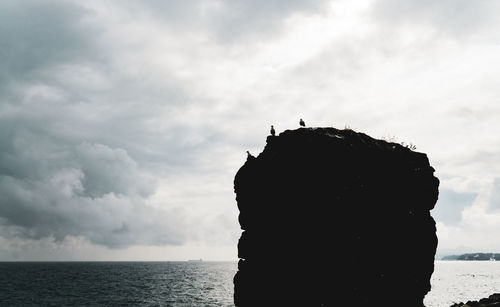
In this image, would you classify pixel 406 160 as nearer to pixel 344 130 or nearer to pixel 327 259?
pixel 344 130

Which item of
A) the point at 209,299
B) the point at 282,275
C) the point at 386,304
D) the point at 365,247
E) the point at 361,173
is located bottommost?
the point at 209,299

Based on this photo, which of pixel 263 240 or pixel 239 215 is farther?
pixel 239 215

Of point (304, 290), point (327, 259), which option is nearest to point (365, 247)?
point (327, 259)

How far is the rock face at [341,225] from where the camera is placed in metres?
18.6

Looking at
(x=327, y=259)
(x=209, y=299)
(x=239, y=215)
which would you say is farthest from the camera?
(x=209, y=299)

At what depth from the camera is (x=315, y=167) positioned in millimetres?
19672

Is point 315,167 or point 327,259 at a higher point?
point 315,167

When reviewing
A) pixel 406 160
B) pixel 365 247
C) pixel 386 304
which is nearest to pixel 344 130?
pixel 406 160

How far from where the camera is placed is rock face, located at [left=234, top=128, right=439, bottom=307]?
61.0 ft

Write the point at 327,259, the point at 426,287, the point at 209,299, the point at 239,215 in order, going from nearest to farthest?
1. the point at 327,259
2. the point at 426,287
3. the point at 239,215
4. the point at 209,299

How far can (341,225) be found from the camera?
18.8 metres

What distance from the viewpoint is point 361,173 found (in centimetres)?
1958

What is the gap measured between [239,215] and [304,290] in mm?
6779

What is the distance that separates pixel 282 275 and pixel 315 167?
6076 mm
